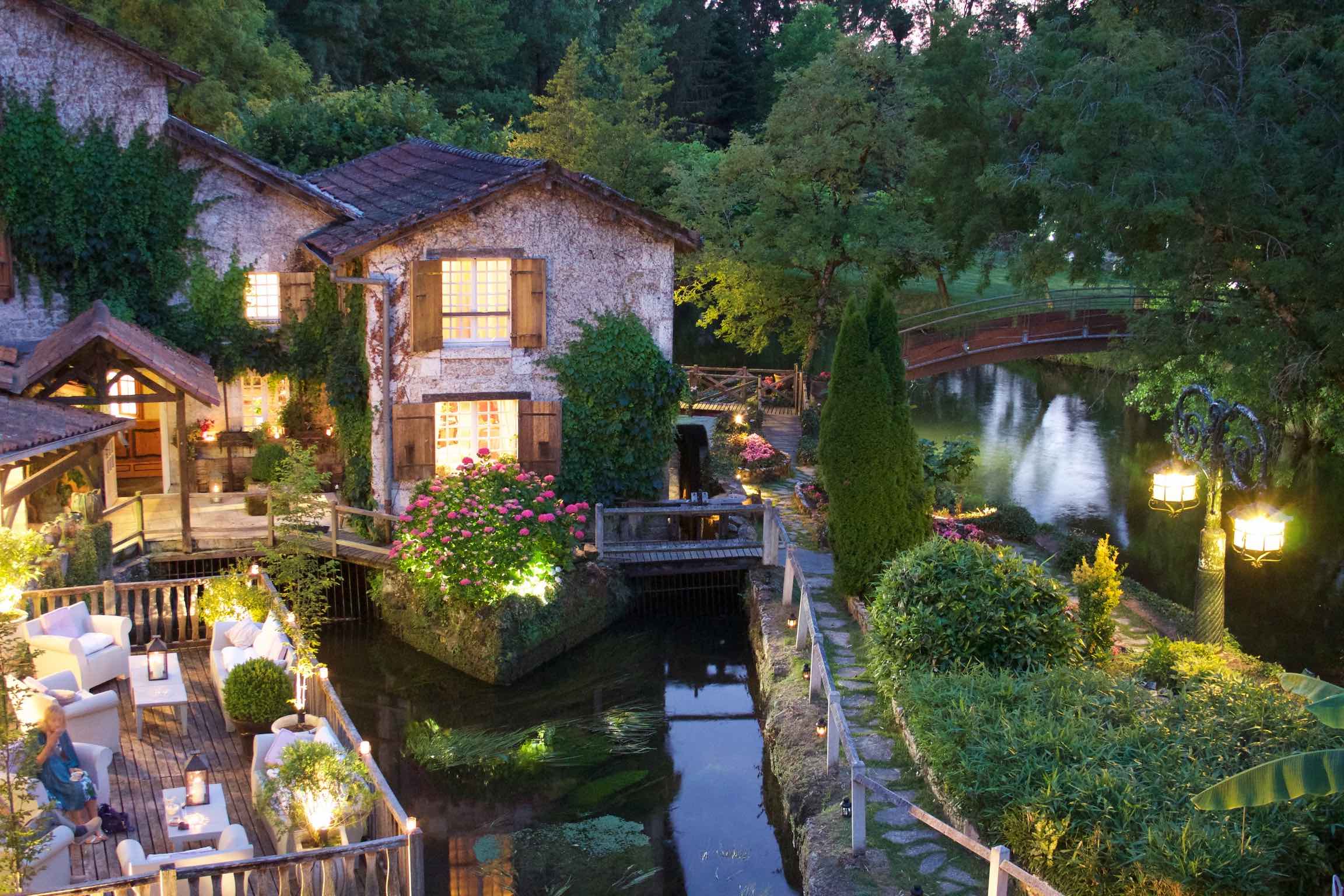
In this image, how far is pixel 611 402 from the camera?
19.9 m

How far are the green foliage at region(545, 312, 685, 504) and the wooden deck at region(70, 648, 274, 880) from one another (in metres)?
7.89

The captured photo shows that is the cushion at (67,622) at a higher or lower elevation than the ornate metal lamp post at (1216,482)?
lower

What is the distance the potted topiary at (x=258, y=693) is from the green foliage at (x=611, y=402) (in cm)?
870

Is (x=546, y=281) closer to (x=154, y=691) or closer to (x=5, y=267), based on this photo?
(x=5, y=267)

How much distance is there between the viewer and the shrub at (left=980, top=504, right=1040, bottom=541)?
20.9 m

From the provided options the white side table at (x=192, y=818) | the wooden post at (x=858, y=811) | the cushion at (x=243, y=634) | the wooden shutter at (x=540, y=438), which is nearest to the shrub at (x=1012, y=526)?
the wooden shutter at (x=540, y=438)

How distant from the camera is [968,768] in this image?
980cm

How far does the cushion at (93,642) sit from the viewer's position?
12.1m

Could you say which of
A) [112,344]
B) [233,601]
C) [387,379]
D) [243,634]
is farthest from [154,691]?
[387,379]

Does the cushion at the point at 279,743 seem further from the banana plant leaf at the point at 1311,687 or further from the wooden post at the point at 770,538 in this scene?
the wooden post at the point at 770,538

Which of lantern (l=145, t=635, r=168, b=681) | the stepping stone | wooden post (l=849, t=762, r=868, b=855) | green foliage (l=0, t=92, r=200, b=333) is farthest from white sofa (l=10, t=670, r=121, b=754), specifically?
green foliage (l=0, t=92, r=200, b=333)

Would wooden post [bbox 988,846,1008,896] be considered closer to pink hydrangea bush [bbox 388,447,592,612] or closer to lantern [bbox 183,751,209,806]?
lantern [bbox 183,751,209,806]

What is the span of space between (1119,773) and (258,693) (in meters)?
7.67

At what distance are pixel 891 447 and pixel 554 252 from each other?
6.80 metres
